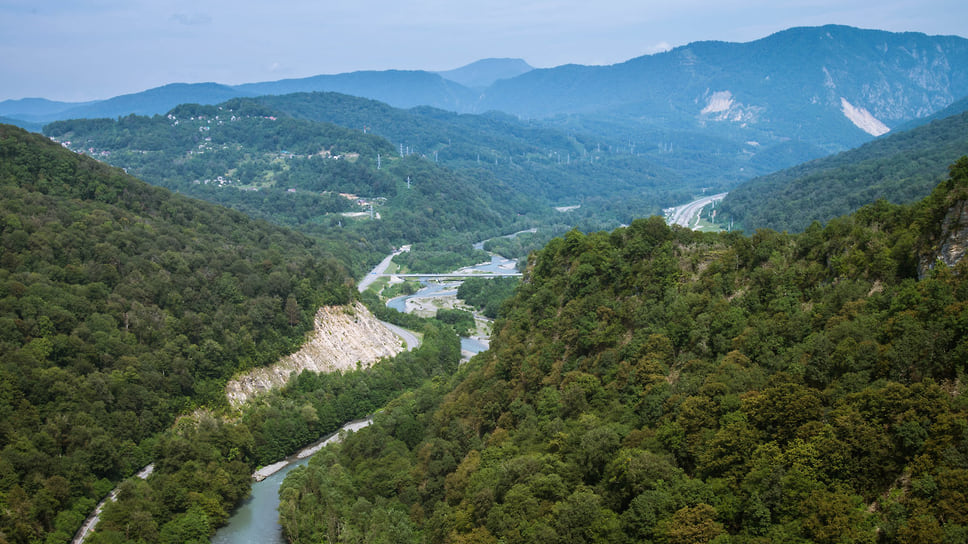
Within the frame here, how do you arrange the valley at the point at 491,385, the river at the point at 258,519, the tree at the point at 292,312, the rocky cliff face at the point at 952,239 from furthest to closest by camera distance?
1. the tree at the point at 292,312
2. the river at the point at 258,519
3. the rocky cliff face at the point at 952,239
4. the valley at the point at 491,385

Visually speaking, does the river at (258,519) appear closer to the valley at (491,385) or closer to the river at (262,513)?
the river at (262,513)

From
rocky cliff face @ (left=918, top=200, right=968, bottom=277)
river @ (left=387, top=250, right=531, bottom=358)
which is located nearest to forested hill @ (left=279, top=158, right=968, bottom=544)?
rocky cliff face @ (left=918, top=200, right=968, bottom=277)

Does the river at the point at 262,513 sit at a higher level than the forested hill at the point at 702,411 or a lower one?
lower

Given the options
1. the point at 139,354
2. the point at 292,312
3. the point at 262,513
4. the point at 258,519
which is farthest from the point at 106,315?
the point at 258,519

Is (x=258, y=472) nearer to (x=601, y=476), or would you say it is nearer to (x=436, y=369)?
(x=436, y=369)

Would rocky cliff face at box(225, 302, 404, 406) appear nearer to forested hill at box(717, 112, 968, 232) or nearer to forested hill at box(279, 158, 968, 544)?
forested hill at box(279, 158, 968, 544)

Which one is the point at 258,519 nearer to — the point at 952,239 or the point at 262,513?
the point at 262,513

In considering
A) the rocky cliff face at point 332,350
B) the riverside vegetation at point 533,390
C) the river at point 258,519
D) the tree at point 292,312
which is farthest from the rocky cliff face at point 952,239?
the tree at point 292,312
